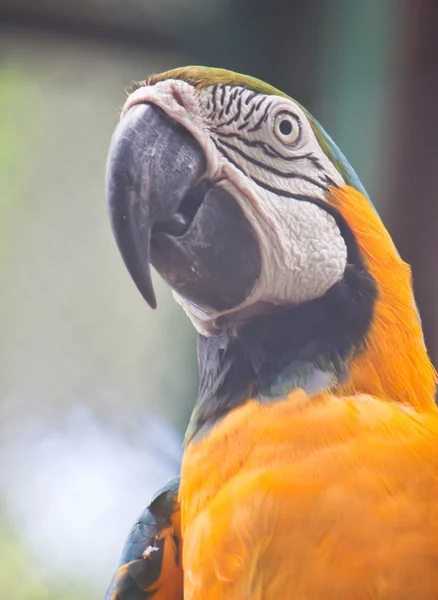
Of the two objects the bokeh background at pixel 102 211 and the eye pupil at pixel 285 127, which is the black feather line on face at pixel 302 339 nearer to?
the eye pupil at pixel 285 127

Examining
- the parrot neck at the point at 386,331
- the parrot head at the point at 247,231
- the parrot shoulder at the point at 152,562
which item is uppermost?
the parrot head at the point at 247,231

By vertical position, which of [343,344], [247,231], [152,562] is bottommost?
[152,562]

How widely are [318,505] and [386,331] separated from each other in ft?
0.68

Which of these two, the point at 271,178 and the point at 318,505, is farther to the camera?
the point at 271,178

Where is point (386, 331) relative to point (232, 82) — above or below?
below

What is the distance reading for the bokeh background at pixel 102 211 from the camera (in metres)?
1.05

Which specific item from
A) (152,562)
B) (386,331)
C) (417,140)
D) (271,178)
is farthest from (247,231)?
(417,140)

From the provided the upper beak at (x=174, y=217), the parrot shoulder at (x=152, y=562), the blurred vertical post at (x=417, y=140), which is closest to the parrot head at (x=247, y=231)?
the upper beak at (x=174, y=217)

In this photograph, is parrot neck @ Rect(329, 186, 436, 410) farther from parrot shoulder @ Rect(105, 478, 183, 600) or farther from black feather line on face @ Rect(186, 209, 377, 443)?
parrot shoulder @ Rect(105, 478, 183, 600)

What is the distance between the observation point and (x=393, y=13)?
106 cm

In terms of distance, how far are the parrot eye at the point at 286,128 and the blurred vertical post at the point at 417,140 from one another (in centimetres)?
35

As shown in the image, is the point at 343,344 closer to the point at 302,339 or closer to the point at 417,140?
the point at 302,339

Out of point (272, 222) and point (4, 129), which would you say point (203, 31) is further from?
point (272, 222)

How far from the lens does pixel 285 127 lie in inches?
26.9
